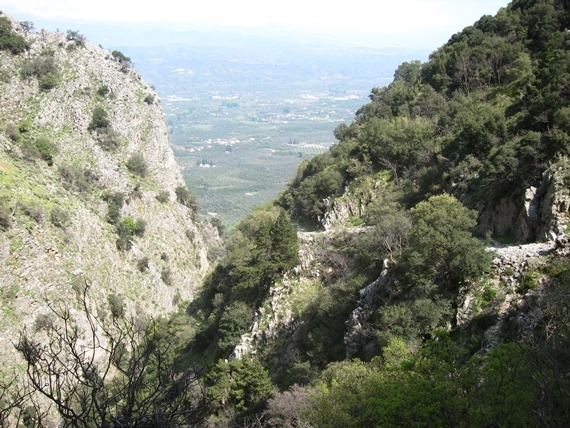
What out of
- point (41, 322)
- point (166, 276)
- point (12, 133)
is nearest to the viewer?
point (41, 322)

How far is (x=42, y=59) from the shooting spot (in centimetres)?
5303

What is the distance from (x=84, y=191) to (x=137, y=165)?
933cm

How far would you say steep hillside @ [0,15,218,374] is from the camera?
A: 1331 inches

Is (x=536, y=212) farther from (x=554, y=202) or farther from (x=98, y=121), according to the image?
(x=98, y=121)

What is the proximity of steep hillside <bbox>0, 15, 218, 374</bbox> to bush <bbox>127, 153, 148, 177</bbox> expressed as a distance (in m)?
0.12

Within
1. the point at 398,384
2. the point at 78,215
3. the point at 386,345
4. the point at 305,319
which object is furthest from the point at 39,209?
the point at 398,384

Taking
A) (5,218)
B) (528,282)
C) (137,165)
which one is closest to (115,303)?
(5,218)

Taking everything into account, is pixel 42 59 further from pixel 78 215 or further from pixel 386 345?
pixel 386 345

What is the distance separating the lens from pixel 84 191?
44844 mm

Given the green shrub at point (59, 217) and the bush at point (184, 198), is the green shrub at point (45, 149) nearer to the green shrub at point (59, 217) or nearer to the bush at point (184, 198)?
the green shrub at point (59, 217)

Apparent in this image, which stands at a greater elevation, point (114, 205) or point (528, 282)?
point (528, 282)

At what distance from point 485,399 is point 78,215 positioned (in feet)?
125

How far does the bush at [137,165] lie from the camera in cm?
5291

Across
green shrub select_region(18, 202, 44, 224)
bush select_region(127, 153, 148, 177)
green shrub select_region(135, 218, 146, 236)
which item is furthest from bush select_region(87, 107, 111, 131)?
green shrub select_region(18, 202, 44, 224)
